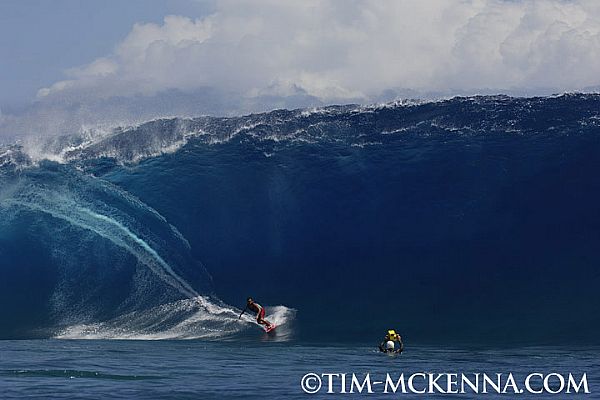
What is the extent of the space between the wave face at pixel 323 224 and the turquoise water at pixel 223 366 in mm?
3532

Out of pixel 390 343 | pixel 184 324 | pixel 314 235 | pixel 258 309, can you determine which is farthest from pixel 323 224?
pixel 390 343

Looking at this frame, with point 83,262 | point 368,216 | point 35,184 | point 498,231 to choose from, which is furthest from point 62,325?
point 498,231

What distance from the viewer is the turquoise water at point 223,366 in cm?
1758

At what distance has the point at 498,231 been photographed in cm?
3366

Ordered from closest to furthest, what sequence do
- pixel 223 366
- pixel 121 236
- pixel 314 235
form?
pixel 223 366 < pixel 121 236 < pixel 314 235

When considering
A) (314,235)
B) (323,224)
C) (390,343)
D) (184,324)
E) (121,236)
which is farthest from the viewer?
(323,224)

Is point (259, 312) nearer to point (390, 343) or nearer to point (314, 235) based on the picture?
point (390, 343)

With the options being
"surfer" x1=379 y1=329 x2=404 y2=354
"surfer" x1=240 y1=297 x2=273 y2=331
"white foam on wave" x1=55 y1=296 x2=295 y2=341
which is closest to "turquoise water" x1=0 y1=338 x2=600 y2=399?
"surfer" x1=379 y1=329 x2=404 y2=354

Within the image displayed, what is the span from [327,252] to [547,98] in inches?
494

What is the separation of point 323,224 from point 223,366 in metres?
14.5

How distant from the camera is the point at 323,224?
35.6m

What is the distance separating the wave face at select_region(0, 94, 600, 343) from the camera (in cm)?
3091

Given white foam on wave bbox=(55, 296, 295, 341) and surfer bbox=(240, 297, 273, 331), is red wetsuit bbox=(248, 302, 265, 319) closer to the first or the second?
surfer bbox=(240, 297, 273, 331)

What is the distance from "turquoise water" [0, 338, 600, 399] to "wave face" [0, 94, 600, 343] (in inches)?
139
